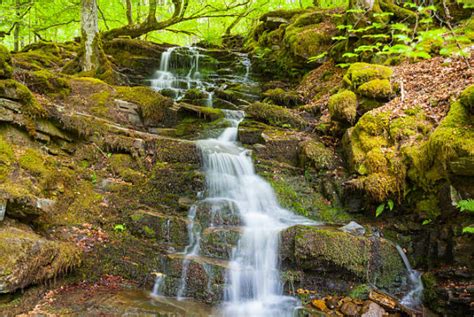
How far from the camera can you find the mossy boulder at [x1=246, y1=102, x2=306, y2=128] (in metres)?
9.36

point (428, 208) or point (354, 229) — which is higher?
point (428, 208)

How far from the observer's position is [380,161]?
638 cm

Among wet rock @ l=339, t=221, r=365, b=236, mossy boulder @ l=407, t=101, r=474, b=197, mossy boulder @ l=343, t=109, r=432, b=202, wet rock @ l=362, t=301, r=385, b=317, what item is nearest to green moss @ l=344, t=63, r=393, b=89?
mossy boulder @ l=343, t=109, r=432, b=202

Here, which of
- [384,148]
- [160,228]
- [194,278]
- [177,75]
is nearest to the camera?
[194,278]

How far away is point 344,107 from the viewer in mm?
7871

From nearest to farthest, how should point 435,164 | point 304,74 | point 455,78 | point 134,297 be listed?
point 134,297, point 435,164, point 455,78, point 304,74

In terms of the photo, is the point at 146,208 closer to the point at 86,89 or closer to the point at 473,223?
the point at 86,89

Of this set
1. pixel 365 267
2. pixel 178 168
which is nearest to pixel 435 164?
pixel 365 267

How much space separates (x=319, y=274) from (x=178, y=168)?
12.0 ft

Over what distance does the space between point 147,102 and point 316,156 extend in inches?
195

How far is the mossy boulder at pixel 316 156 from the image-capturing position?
755 centimetres

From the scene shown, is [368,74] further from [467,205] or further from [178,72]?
[178,72]

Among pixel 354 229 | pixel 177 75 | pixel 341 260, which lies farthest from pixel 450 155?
pixel 177 75

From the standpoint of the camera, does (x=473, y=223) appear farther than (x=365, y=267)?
No
